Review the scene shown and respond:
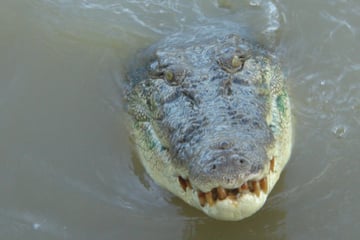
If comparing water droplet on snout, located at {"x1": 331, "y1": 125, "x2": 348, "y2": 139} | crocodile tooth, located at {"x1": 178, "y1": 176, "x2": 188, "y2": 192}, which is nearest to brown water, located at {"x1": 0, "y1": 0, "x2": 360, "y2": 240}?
water droplet on snout, located at {"x1": 331, "y1": 125, "x2": 348, "y2": 139}

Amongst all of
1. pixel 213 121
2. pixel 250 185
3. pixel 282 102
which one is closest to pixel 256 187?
pixel 250 185

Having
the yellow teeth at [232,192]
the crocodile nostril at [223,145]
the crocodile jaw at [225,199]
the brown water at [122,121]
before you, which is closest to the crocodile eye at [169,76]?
the crocodile jaw at [225,199]

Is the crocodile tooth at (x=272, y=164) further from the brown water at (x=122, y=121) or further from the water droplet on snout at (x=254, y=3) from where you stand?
the water droplet on snout at (x=254, y=3)

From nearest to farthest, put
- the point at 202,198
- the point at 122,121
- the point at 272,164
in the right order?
the point at 202,198 → the point at 272,164 → the point at 122,121

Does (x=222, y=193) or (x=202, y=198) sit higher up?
(x=222, y=193)

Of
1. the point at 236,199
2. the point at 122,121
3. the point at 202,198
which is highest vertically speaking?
the point at 236,199

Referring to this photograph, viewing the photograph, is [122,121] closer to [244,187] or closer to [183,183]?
[183,183]

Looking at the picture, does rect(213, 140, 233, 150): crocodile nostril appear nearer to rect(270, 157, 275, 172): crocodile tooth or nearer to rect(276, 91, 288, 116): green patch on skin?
rect(270, 157, 275, 172): crocodile tooth

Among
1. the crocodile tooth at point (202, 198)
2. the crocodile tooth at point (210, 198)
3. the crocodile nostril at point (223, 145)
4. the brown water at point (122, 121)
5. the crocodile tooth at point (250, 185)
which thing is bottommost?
the brown water at point (122, 121)
